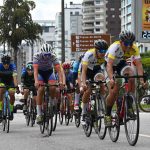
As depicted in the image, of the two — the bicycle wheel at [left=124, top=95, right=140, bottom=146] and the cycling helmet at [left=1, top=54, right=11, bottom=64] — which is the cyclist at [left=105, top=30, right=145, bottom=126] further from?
the cycling helmet at [left=1, top=54, right=11, bottom=64]

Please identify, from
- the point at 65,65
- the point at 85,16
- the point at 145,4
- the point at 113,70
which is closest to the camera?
the point at 113,70

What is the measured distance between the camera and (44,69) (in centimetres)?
1285

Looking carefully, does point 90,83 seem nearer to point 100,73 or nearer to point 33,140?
point 100,73

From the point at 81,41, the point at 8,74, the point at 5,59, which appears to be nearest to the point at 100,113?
the point at 5,59

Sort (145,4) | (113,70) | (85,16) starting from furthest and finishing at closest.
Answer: (85,16), (145,4), (113,70)

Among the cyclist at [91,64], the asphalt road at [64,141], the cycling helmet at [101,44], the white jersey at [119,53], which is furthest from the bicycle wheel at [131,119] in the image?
the cycling helmet at [101,44]

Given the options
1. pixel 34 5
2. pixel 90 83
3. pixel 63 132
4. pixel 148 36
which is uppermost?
pixel 34 5

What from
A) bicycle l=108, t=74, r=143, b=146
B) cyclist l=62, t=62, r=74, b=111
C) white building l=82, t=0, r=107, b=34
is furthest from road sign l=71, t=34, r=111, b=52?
white building l=82, t=0, r=107, b=34

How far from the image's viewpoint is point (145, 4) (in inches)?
1725

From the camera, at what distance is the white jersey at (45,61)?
494 inches

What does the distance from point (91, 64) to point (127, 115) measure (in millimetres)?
2470

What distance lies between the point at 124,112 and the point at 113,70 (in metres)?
1.04

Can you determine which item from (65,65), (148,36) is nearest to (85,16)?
(148,36)

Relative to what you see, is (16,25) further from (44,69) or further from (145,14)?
(44,69)
